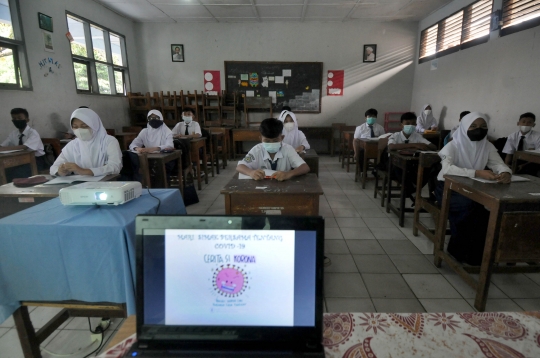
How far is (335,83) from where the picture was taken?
24.3ft

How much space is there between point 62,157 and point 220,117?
4.98m

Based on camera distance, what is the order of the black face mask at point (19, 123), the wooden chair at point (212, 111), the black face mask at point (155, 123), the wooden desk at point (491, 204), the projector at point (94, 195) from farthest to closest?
1. the wooden chair at point (212, 111)
2. the black face mask at point (155, 123)
3. the black face mask at point (19, 123)
4. the wooden desk at point (491, 204)
5. the projector at point (94, 195)

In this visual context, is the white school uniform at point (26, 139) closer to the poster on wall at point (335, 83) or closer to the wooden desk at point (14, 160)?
the wooden desk at point (14, 160)

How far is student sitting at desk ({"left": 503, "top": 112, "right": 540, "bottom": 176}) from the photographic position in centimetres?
353

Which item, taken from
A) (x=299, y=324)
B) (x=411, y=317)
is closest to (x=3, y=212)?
(x=299, y=324)

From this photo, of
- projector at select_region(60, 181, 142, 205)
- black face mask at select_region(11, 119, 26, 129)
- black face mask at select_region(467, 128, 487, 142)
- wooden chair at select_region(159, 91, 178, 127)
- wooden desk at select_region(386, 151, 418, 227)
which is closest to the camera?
projector at select_region(60, 181, 142, 205)

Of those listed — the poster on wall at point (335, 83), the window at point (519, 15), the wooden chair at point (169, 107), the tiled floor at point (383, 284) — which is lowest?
the tiled floor at point (383, 284)

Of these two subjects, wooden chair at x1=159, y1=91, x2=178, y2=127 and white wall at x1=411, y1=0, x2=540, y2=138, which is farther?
wooden chair at x1=159, y1=91, x2=178, y2=127

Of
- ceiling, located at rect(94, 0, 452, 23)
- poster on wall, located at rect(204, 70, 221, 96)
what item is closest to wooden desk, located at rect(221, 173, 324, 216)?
ceiling, located at rect(94, 0, 452, 23)

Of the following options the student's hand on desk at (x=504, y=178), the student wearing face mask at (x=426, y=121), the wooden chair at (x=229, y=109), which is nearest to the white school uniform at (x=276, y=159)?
the student's hand on desk at (x=504, y=178)

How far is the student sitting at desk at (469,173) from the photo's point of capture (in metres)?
2.09

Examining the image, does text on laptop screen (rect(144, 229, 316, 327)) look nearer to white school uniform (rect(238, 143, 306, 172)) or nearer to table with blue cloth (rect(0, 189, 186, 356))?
table with blue cloth (rect(0, 189, 186, 356))

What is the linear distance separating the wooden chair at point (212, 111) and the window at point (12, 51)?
345 centimetres

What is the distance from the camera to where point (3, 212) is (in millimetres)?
1771
